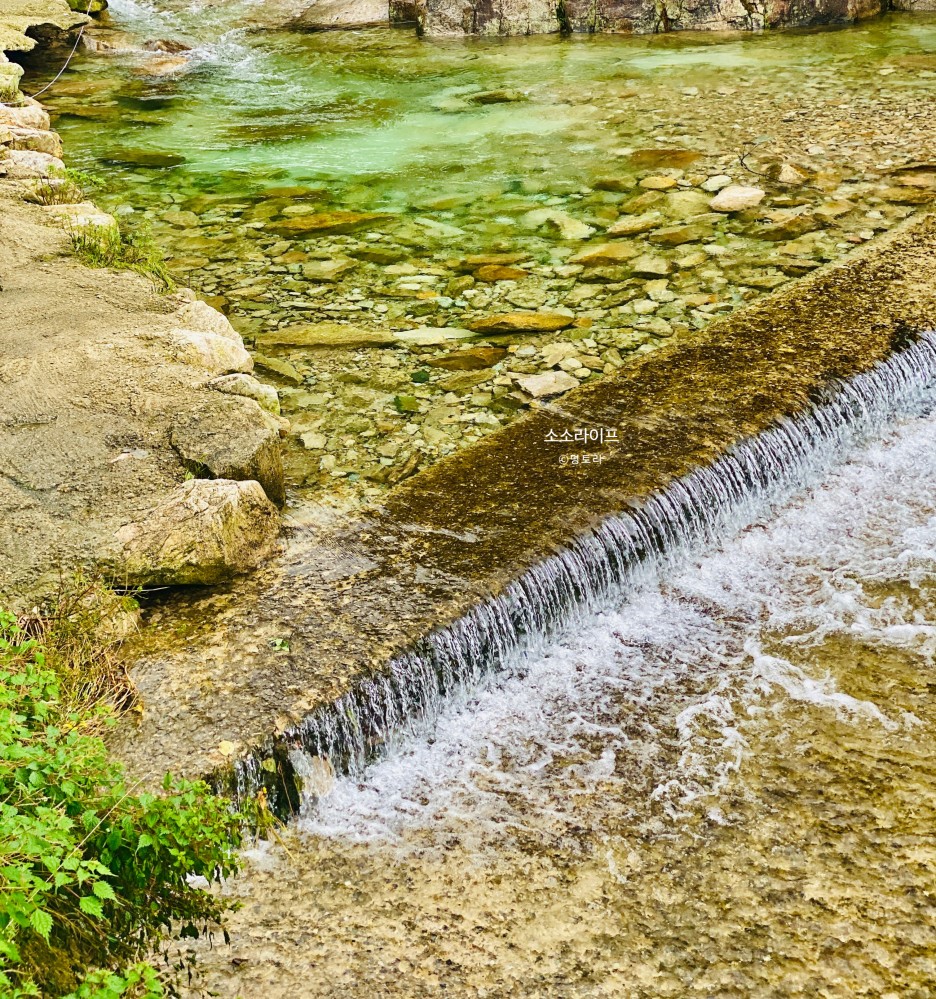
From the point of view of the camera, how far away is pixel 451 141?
28.3 feet

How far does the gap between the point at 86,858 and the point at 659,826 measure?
5.84ft

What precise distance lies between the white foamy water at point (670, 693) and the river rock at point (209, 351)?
208cm

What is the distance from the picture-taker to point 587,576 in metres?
3.95

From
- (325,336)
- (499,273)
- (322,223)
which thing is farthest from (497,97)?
(325,336)

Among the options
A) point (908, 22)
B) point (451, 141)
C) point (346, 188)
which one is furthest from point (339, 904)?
point (908, 22)

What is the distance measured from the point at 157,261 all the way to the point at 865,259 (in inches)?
165

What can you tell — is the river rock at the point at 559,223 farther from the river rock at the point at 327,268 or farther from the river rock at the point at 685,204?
the river rock at the point at 327,268

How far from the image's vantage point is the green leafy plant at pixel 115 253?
5457 mm

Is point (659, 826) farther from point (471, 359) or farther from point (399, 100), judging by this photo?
point (399, 100)

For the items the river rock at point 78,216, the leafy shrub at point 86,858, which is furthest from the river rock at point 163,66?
the leafy shrub at point 86,858

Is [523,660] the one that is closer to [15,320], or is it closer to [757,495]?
[757,495]

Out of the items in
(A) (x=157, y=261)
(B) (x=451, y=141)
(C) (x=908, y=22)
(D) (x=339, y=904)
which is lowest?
(D) (x=339, y=904)

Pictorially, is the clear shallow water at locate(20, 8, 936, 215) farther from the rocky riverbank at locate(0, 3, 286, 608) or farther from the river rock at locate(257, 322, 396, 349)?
the rocky riverbank at locate(0, 3, 286, 608)

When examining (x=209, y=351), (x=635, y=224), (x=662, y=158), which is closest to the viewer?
(x=209, y=351)
